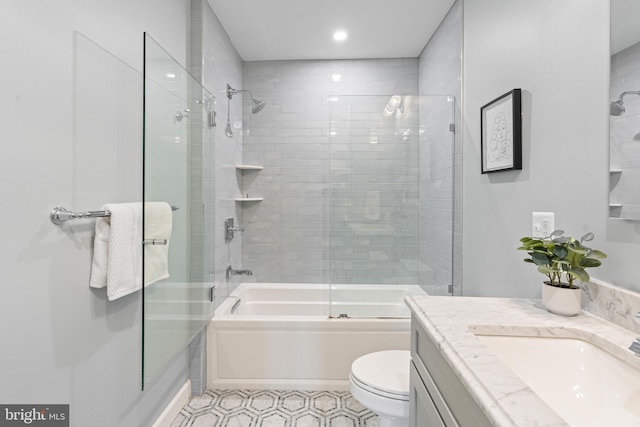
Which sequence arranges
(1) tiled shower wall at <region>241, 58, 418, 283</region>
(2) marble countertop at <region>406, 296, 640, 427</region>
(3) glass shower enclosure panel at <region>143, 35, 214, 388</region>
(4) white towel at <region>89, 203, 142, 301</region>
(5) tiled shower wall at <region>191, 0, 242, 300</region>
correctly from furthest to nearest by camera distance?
1. (1) tiled shower wall at <region>241, 58, 418, 283</region>
2. (5) tiled shower wall at <region>191, 0, 242, 300</region>
3. (3) glass shower enclosure panel at <region>143, 35, 214, 388</region>
4. (4) white towel at <region>89, 203, 142, 301</region>
5. (2) marble countertop at <region>406, 296, 640, 427</region>

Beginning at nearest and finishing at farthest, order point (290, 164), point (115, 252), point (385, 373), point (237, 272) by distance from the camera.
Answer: point (115, 252) < point (385, 373) < point (237, 272) < point (290, 164)

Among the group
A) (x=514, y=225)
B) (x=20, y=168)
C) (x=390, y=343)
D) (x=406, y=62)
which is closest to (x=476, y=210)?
(x=514, y=225)

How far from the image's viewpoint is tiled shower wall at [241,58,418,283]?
3068 millimetres

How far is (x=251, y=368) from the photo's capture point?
2.20 meters

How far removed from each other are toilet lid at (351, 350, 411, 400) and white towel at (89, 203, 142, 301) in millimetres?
1162


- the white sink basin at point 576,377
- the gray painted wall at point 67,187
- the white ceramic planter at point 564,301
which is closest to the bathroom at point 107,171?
the gray painted wall at point 67,187

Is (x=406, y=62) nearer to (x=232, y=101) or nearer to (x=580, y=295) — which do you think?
(x=232, y=101)

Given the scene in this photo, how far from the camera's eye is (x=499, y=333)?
919 mm

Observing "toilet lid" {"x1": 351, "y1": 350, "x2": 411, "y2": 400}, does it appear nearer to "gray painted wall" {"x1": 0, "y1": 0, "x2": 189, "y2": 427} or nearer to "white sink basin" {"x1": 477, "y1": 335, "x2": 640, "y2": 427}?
"white sink basin" {"x1": 477, "y1": 335, "x2": 640, "y2": 427}

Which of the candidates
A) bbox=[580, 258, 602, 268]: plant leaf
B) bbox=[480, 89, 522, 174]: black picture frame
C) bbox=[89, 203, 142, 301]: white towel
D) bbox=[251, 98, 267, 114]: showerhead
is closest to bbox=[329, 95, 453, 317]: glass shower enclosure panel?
bbox=[480, 89, 522, 174]: black picture frame

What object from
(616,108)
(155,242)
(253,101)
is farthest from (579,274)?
(253,101)

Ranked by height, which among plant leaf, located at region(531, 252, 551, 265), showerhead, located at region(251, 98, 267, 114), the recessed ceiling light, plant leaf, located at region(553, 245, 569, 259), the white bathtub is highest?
the recessed ceiling light

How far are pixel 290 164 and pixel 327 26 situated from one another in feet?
4.12

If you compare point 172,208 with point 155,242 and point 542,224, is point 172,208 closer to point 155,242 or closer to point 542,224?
point 155,242
